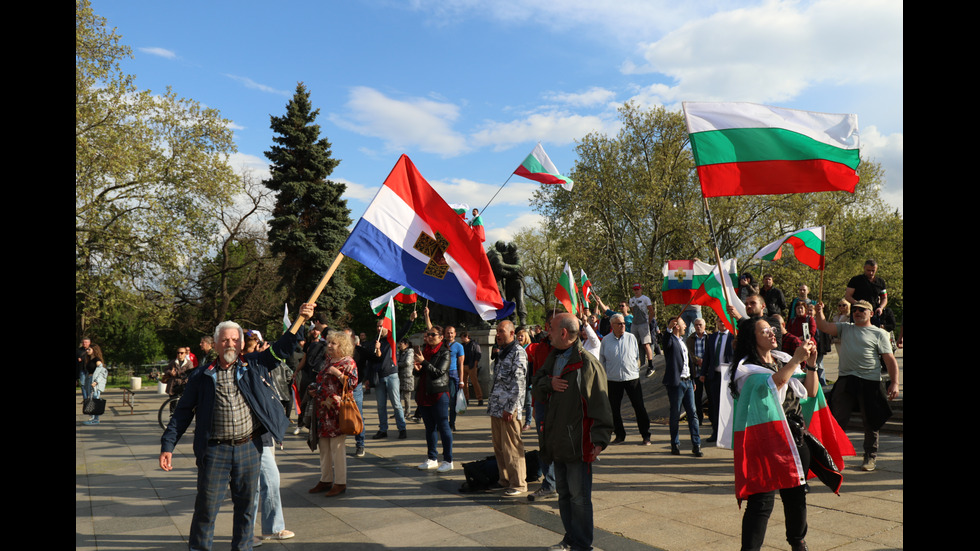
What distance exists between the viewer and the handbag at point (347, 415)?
23.8 feet

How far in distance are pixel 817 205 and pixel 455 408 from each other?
1114 inches

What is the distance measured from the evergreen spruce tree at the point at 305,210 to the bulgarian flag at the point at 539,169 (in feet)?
84.7

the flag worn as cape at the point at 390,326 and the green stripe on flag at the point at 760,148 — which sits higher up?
the green stripe on flag at the point at 760,148

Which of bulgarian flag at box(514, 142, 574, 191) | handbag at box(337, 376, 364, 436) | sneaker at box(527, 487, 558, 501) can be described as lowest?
sneaker at box(527, 487, 558, 501)

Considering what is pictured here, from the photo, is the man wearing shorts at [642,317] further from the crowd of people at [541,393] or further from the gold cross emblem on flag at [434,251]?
the gold cross emblem on flag at [434,251]

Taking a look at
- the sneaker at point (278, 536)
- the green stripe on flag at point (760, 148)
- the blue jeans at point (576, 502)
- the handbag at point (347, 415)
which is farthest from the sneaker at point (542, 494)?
the green stripe on flag at point (760, 148)

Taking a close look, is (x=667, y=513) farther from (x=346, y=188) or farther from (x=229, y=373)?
(x=346, y=188)

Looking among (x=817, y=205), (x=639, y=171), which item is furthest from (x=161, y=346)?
(x=817, y=205)

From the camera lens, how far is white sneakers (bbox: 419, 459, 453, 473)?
8523mm

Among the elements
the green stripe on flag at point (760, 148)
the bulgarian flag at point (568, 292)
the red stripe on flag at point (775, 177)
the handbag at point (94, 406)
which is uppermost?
the green stripe on flag at point (760, 148)

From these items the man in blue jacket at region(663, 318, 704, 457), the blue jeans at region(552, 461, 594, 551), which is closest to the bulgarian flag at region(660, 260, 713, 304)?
the man in blue jacket at region(663, 318, 704, 457)

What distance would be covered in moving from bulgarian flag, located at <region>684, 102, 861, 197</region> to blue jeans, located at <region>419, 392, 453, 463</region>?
425 cm

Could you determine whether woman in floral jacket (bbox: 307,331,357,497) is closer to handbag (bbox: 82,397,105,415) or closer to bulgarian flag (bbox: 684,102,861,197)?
bulgarian flag (bbox: 684,102,861,197)

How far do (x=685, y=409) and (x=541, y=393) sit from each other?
14.7 ft
